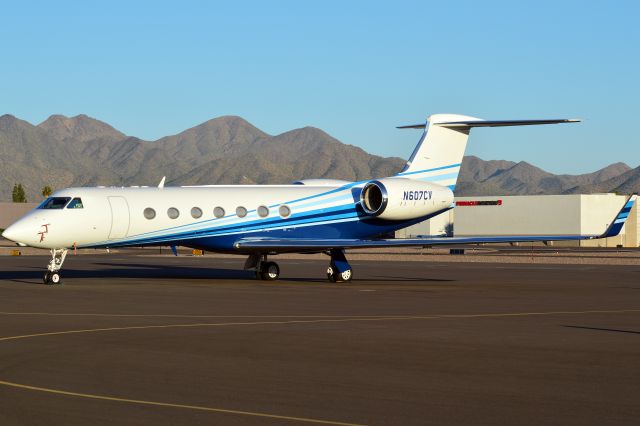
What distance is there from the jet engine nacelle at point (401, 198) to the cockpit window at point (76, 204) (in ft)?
30.3

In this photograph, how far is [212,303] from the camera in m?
22.5

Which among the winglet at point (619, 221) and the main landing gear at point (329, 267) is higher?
the winglet at point (619, 221)

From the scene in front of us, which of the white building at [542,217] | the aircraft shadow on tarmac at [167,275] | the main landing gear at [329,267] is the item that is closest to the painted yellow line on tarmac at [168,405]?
the aircraft shadow on tarmac at [167,275]

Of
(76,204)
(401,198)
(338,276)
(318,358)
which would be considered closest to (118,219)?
(76,204)

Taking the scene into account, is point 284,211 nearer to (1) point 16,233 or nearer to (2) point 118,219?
(2) point 118,219

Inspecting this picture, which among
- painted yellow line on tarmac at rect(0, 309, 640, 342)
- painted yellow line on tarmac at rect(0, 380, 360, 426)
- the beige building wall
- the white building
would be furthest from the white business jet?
the beige building wall

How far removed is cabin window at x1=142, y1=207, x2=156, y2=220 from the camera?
3069cm

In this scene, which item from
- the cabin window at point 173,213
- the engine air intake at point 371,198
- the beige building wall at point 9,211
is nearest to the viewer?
the cabin window at point 173,213

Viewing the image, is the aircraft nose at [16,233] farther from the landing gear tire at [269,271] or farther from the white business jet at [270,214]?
the landing gear tire at [269,271]

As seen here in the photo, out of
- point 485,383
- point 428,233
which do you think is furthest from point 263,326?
point 428,233

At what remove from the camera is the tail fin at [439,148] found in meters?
34.5

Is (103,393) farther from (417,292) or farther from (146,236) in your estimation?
(146,236)

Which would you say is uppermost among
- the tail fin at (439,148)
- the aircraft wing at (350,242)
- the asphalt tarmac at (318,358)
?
the tail fin at (439,148)

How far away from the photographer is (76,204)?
2973 cm
